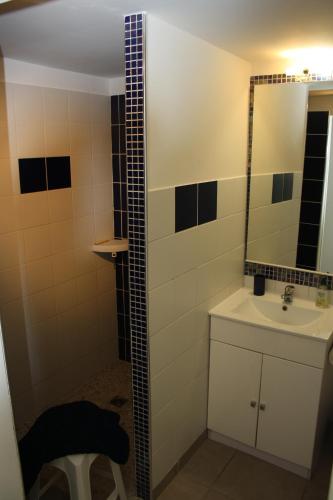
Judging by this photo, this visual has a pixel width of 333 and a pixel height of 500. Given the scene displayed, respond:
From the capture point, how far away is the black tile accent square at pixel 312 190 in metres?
2.36

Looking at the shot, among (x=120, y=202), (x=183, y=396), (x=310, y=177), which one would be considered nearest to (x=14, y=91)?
(x=120, y=202)

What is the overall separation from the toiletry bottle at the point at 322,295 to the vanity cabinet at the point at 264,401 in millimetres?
427


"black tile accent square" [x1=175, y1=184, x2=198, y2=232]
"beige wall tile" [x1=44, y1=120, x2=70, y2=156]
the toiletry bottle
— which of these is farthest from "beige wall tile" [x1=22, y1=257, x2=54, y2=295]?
the toiletry bottle

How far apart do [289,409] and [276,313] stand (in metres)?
0.54

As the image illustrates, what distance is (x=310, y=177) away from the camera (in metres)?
2.38

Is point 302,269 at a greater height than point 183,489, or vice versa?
point 302,269

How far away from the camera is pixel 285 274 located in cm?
255

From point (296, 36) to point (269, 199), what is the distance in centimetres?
95

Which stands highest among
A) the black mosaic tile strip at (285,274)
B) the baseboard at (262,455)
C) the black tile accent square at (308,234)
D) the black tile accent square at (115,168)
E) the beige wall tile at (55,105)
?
the beige wall tile at (55,105)

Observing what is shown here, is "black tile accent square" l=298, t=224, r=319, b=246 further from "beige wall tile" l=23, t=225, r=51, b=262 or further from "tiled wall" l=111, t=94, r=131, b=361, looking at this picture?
"beige wall tile" l=23, t=225, r=51, b=262

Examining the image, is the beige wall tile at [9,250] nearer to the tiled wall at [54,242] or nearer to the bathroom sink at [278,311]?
the tiled wall at [54,242]

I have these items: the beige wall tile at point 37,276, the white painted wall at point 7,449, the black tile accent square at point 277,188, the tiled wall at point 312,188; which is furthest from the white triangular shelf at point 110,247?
the white painted wall at point 7,449

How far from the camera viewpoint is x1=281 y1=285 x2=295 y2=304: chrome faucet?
2.45 m

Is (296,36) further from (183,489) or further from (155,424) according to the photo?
(183,489)
